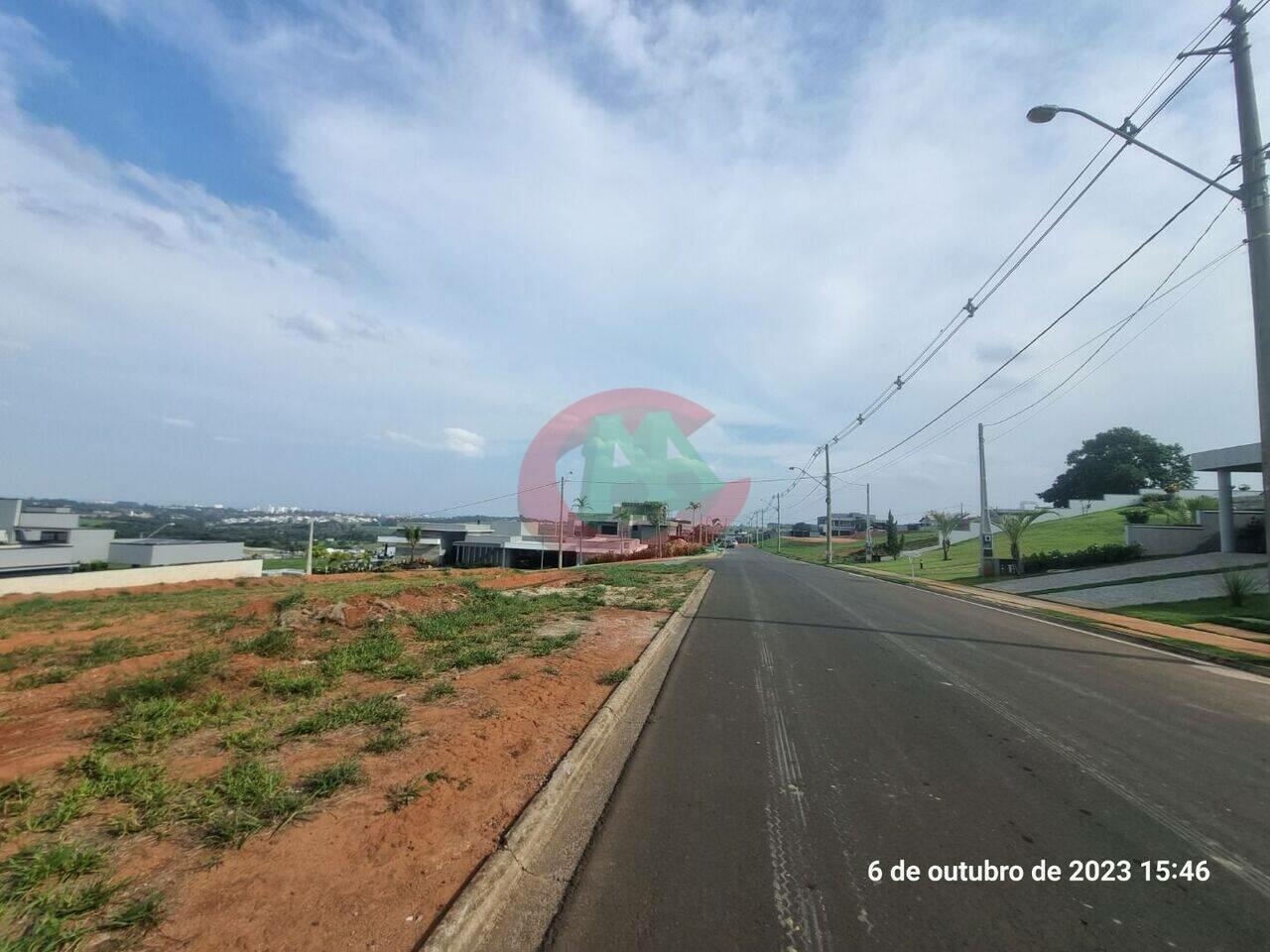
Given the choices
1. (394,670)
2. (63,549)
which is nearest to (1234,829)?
(394,670)

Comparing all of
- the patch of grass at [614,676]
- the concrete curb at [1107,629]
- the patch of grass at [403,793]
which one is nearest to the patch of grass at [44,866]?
→ the patch of grass at [403,793]

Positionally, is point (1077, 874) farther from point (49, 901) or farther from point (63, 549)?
point (63, 549)

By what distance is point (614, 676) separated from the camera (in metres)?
6.82

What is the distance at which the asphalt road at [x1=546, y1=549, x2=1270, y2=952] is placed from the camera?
2.62 meters

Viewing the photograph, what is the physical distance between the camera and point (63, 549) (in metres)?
37.7

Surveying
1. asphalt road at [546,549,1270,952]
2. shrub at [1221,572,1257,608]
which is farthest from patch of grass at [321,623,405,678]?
shrub at [1221,572,1257,608]

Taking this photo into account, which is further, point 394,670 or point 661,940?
point 394,670

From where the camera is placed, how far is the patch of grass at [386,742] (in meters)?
4.41

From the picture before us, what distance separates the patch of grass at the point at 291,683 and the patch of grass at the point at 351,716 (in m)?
0.55

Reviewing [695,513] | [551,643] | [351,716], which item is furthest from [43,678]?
[695,513]

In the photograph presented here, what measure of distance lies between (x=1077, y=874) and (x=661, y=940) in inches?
88.7

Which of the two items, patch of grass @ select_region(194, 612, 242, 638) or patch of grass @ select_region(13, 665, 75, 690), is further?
patch of grass @ select_region(194, 612, 242, 638)

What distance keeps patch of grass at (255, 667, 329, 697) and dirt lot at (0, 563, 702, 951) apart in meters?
0.02

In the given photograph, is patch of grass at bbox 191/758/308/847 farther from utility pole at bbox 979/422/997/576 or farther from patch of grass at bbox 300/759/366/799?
utility pole at bbox 979/422/997/576
